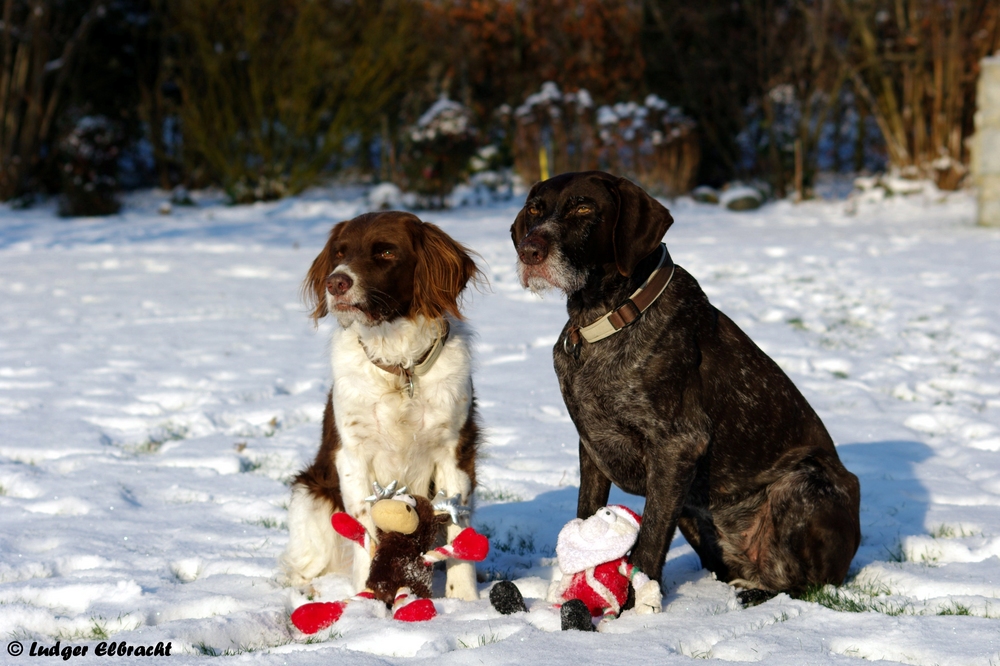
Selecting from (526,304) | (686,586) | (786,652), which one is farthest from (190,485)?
(526,304)

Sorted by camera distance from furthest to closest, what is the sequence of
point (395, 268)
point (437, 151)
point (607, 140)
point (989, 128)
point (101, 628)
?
point (607, 140), point (437, 151), point (989, 128), point (395, 268), point (101, 628)

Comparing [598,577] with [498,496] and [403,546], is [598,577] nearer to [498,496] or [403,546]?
[403,546]

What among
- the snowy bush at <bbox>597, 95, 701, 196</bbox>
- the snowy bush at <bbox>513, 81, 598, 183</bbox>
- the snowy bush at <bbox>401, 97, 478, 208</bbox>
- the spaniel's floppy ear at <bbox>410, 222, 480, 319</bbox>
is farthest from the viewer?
the snowy bush at <bbox>513, 81, 598, 183</bbox>

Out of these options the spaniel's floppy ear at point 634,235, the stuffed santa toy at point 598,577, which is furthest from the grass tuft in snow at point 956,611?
the spaniel's floppy ear at point 634,235

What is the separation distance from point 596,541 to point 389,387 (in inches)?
34.5

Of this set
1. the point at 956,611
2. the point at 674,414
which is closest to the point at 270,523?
the point at 674,414

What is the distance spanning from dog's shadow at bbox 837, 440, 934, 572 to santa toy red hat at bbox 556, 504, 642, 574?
949 millimetres

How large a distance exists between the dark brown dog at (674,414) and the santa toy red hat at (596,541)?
118mm

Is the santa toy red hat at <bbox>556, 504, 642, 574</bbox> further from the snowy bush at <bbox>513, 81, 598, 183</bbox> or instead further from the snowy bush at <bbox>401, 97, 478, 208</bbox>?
the snowy bush at <bbox>513, 81, 598, 183</bbox>

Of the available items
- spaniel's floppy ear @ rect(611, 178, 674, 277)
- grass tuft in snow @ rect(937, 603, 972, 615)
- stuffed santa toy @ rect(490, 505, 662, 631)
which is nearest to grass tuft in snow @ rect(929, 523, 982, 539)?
grass tuft in snow @ rect(937, 603, 972, 615)

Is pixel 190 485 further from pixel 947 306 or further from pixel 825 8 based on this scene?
pixel 825 8

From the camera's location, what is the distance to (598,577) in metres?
2.97

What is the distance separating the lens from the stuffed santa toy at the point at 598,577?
2957 mm

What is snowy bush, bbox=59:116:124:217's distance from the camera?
15.4 m
